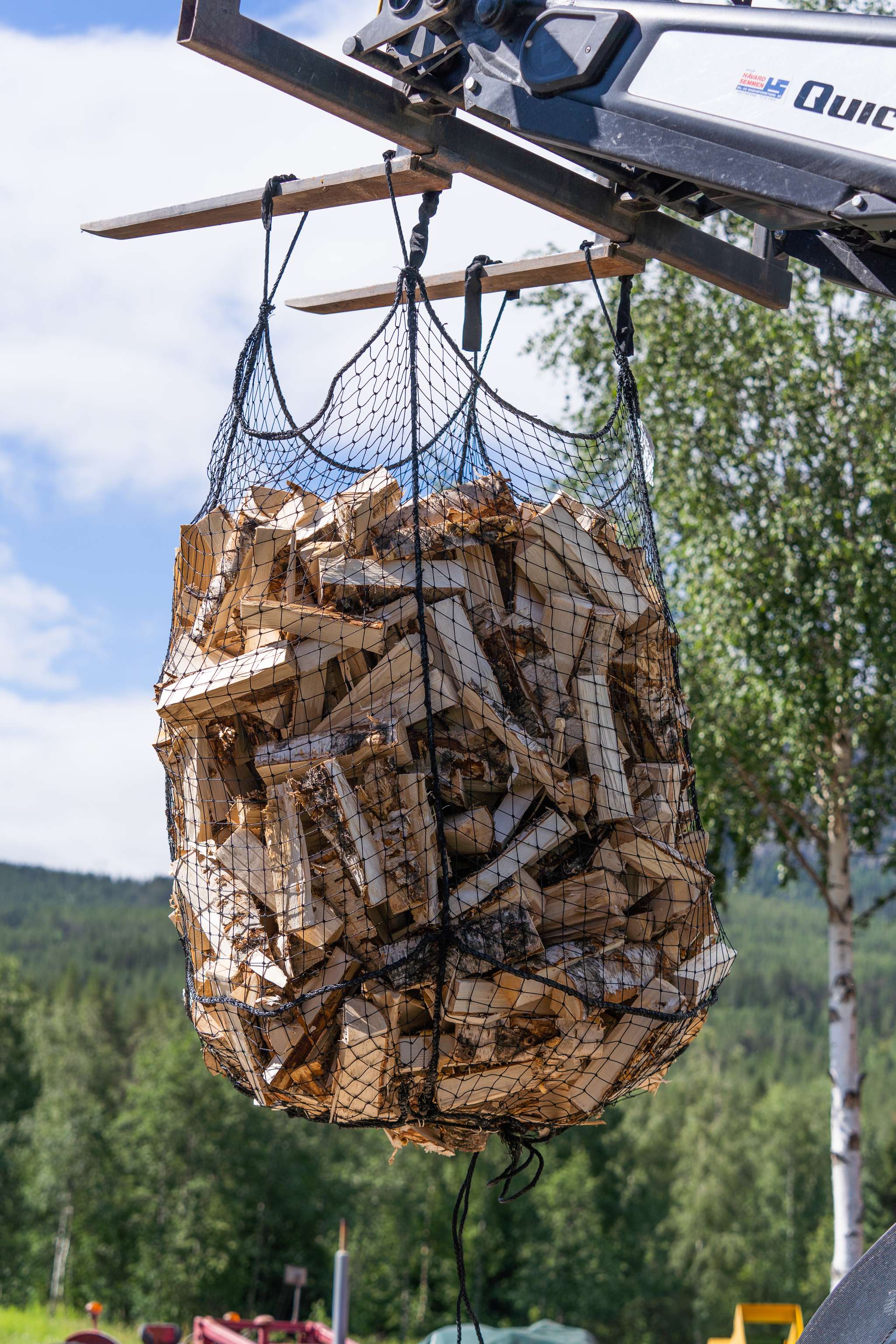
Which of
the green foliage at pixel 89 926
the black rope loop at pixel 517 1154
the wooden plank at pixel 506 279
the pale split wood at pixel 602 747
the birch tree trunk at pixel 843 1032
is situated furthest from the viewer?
the green foliage at pixel 89 926

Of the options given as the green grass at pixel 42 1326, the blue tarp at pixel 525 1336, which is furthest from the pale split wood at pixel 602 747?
the green grass at pixel 42 1326

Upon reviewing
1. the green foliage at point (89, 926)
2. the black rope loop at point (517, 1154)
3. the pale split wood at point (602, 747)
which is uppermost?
the green foliage at point (89, 926)

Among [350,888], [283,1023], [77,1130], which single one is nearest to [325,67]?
[350,888]

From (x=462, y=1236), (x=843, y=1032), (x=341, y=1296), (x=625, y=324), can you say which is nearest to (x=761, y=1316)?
(x=843, y=1032)

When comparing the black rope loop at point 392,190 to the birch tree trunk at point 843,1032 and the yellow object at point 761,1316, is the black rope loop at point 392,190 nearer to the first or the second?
the yellow object at point 761,1316

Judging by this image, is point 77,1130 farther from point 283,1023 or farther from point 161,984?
point 283,1023

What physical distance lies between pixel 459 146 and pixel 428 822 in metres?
1.22

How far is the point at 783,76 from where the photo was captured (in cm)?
206

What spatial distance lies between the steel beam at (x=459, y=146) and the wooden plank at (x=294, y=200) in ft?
0.14

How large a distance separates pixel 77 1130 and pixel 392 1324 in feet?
34.5

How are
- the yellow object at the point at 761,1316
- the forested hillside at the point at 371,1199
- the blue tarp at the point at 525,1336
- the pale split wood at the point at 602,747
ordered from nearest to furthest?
the pale split wood at the point at 602,747 < the yellow object at the point at 761,1316 < the blue tarp at the point at 525,1336 < the forested hillside at the point at 371,1199

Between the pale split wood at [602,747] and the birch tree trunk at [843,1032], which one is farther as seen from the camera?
the birch tree trunk at [843,1032]

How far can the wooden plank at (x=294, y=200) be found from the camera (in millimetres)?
2295

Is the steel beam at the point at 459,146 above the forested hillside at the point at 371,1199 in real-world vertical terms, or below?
above
